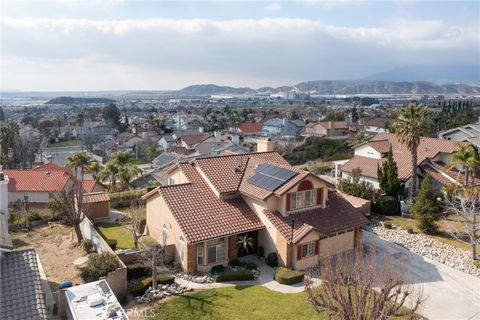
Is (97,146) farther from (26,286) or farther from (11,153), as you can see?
(26,286)

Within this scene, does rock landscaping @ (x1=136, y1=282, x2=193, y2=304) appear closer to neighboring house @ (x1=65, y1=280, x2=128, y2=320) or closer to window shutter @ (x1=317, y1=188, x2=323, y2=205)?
neighboring house @ (x1=65, y1=280, x2=128, y2=320)

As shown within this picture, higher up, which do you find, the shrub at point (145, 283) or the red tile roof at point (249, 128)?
the red tile roof at point (249, 128)

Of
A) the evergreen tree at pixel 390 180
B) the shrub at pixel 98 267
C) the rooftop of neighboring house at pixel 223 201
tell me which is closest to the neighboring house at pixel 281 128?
the evergreen tree at pixel 390 180

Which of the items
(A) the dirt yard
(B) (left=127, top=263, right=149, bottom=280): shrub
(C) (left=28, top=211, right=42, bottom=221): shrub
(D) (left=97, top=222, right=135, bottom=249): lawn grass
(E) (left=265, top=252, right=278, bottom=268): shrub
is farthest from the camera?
(C) (left=28, top=211, right=42, bottom=221): shrub

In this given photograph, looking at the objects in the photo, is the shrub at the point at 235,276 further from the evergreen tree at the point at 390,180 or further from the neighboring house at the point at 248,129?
the neighboring house at the point at 248,129

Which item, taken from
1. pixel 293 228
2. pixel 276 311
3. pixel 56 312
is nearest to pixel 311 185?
pixel 293 228

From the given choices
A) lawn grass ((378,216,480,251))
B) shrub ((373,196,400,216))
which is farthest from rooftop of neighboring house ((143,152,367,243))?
shrub ((373,196,400,216))
